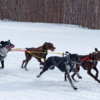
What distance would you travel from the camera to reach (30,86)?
193 inches

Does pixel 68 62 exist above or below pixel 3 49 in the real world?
below

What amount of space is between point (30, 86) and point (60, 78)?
1.35m

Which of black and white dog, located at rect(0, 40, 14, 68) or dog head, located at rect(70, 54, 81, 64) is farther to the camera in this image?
black and white dog, located at rect(0, 40, 14, 68)

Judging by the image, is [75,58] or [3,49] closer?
[75,58]

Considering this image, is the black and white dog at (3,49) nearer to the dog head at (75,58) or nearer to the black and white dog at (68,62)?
the black and white dog at (68,62)

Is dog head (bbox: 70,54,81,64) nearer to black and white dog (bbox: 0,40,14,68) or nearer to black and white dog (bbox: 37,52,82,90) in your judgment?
black and white dog (bbox: 37,52,82,90)

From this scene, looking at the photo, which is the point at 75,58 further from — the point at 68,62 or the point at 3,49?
the point at 3,49

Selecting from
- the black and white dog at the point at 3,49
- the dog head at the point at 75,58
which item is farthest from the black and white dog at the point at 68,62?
the black and white dog at the point at 3,49

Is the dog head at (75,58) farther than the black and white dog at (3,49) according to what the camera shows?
No

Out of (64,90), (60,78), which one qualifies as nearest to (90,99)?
(64,90)

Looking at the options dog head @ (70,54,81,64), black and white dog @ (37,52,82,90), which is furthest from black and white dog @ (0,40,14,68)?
dog head @ (70,54,81,64)

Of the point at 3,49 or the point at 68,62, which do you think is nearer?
the point at 68,62


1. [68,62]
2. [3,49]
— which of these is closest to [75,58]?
[68,62]

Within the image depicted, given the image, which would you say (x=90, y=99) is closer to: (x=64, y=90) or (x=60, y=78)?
(x=64, y=90)
